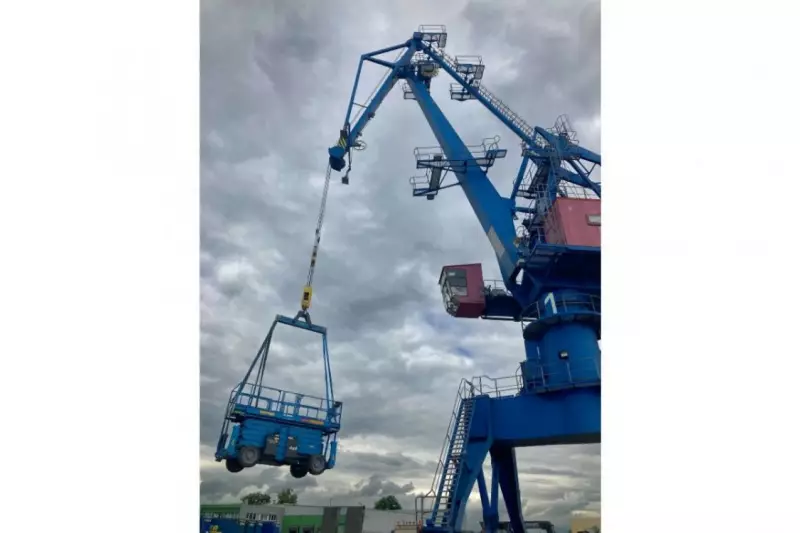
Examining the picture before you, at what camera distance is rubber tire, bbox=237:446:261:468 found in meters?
4.03

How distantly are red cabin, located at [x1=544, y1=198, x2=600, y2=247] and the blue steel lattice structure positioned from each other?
10 millimetres

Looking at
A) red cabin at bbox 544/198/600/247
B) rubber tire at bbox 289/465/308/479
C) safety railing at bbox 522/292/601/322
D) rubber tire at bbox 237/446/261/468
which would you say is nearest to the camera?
rubber tire at bbox 237/446/261/468

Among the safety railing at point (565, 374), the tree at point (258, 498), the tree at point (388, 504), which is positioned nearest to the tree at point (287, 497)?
the tree at point (258, 498)

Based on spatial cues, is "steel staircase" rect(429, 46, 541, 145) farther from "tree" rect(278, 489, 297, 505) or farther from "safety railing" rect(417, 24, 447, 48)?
"tree" rect(278, 489, 297, 505)

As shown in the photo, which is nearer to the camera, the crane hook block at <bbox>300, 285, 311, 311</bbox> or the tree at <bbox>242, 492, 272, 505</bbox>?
the tree at <bbox>242, 492, 272, 505</bbox>

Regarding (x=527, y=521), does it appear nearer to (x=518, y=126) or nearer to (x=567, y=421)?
(x=567, y=421)

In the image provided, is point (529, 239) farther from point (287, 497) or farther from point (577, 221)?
point (287, 497)

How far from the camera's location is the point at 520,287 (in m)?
5.92

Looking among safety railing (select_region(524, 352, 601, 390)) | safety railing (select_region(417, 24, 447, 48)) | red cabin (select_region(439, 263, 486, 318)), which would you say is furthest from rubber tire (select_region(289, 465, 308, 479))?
safety railing (select_region(417, 24, 447, 48))

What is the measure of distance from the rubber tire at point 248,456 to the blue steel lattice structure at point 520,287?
156 centimetres
